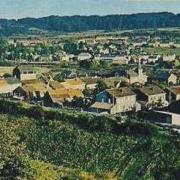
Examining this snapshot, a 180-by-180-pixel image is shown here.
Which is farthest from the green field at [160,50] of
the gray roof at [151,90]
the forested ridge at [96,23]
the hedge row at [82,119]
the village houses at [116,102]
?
Result: the forested ridge at [96,23]

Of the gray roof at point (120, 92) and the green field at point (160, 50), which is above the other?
the gray roof at point (120, 92)

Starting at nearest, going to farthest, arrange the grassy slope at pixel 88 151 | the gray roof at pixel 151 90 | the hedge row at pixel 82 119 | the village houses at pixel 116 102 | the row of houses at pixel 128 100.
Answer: the grassy slope at pixel 88 151 < the hedge row at pixel 82 119 < the village houses at pixel 116 102 < the row of houses at pixel 128 100 < the gray roof at pixel 151 90

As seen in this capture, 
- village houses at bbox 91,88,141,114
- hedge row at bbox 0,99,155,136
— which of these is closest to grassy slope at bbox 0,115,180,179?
hedge row at bbox 0,99,155,136

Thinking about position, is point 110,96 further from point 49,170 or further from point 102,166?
point 49,170

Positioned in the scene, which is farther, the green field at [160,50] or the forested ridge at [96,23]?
the forested ridge at [96,23]

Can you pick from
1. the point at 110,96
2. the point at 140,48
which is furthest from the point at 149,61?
the point at 110,96

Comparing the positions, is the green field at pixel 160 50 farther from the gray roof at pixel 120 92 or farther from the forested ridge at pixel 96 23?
the forested ridge at pixel 96 23

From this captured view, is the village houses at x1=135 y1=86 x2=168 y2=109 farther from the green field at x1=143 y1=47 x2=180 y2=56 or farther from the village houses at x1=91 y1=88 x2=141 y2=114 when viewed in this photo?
the green field at x1=143 y1=47 x2=180 y2=56
